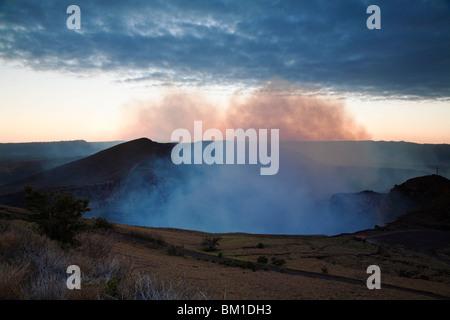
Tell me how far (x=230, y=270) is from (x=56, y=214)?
398 inches

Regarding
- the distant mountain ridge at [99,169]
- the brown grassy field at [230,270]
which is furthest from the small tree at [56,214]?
the distant mountain ridge at [99,169]

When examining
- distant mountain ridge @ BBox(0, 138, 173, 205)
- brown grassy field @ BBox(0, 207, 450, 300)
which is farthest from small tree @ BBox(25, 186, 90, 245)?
distant mountain ridge @ BBox(0, 138, 173, 205)

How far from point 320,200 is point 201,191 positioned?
149 feet

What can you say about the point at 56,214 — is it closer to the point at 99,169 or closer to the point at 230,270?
the point at 230,270

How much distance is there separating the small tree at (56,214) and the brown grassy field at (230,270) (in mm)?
919

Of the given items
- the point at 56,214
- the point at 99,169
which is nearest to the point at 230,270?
the point at 56,214

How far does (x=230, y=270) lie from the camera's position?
58.7 feet

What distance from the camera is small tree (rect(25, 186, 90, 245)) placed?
15.2m

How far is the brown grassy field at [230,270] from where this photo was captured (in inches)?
221

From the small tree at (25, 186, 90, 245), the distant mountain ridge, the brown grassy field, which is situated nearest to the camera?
the brown grassy field

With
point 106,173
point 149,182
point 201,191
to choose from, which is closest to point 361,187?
point 201,191

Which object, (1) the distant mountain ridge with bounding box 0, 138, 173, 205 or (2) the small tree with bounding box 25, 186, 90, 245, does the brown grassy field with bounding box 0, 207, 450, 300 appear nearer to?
(2) the small tree with bounding box 25, 186, 90, 245

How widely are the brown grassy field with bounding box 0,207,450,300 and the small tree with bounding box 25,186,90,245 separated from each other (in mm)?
919

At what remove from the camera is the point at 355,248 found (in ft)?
106
